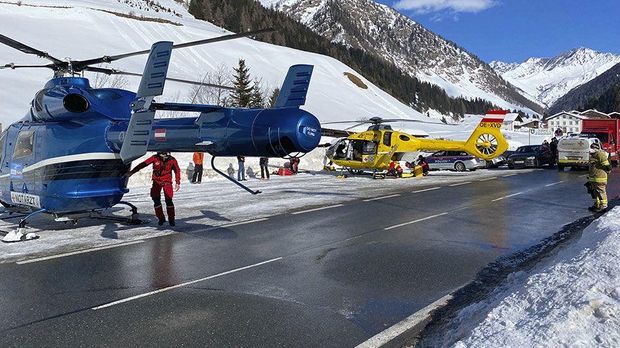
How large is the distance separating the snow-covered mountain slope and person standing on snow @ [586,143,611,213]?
3064 cm

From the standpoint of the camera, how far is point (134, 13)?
77188mm

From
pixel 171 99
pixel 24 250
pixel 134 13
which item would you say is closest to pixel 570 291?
pixel 24 250

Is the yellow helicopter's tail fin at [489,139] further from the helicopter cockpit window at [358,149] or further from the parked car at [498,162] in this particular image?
the parked car at [498,162]

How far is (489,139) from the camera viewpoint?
23.1 metres

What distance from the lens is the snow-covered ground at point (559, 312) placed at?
354 centimetres

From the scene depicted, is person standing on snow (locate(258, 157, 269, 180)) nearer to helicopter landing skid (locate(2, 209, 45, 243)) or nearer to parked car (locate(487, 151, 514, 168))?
helicopter landing skid (locate(2, 209, 45, 243))

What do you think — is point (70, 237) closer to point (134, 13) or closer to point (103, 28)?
point (103, 28)

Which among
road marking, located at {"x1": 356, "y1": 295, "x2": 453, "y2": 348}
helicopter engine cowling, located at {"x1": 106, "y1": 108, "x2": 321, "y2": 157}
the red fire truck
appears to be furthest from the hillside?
road marking, located at {"x1": 356, "y1": 295, "x2": 453, "y2": 348}

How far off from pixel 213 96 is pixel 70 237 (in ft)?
143

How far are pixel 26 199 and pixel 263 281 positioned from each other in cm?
621

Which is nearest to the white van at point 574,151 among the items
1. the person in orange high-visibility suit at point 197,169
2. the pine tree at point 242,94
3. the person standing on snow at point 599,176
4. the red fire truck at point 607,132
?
the red fire truck at point 607,132

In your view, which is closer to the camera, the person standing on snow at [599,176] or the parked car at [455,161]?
the person standing on snow at [599,176]

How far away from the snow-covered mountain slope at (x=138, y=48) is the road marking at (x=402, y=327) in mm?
31554

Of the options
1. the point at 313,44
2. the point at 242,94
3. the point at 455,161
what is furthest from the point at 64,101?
the point at 313,44
